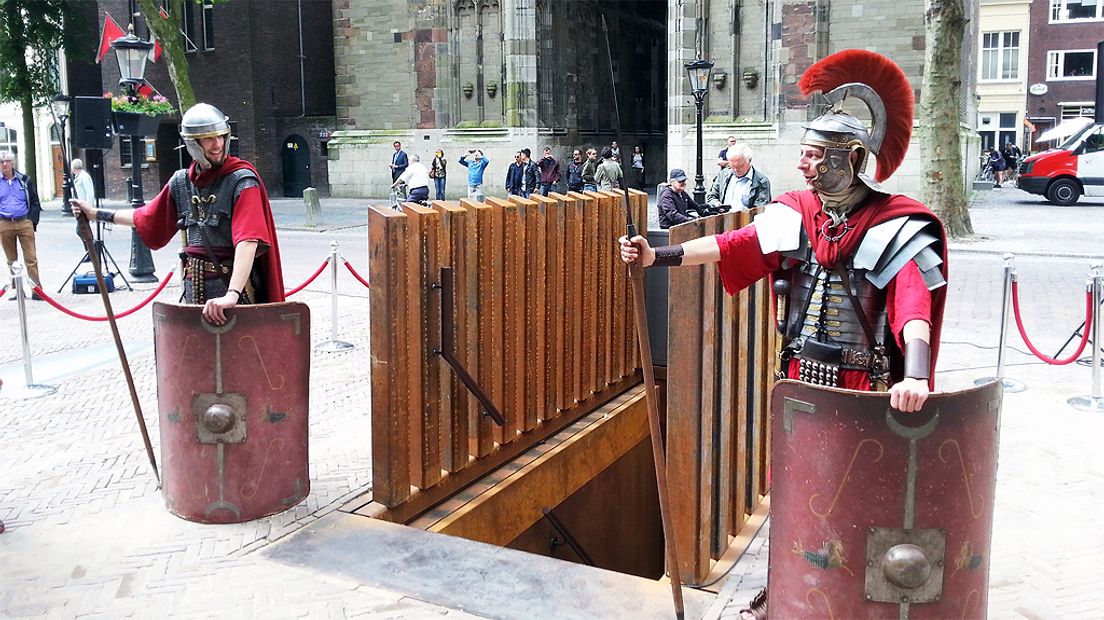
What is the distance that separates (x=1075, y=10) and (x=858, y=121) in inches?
2202

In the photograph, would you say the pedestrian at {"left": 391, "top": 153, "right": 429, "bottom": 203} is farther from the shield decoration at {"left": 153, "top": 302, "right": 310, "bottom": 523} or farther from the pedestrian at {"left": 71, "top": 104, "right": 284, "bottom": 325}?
the shield decoration at {"left": 153, "top": 302, "right": 310, "bottom": 523}

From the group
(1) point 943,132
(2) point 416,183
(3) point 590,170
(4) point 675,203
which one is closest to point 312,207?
(2) point 416,183

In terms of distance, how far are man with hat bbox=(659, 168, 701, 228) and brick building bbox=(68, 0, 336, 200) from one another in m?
27.2

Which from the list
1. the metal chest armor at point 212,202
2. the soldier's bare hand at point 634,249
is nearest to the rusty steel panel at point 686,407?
the soldier's bare hand at point 634,249

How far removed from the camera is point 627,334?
7.63 m

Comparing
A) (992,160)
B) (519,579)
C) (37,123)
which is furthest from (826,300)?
(37,123)

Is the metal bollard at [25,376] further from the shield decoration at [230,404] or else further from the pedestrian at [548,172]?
the pedestrian at [548,172]

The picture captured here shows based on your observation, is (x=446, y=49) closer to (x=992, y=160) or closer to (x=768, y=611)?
(x=992, y=160)

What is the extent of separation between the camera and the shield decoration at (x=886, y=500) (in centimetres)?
298

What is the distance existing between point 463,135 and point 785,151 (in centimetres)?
1023

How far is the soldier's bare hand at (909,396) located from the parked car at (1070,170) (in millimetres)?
27647

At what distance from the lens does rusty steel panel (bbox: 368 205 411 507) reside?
15.8ft

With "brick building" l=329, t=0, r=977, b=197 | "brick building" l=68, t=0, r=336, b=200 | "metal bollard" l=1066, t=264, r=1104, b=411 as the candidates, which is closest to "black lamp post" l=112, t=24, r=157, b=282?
"brick building" l=329, t=0, r=977, b=197

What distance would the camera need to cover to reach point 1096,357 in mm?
7434
